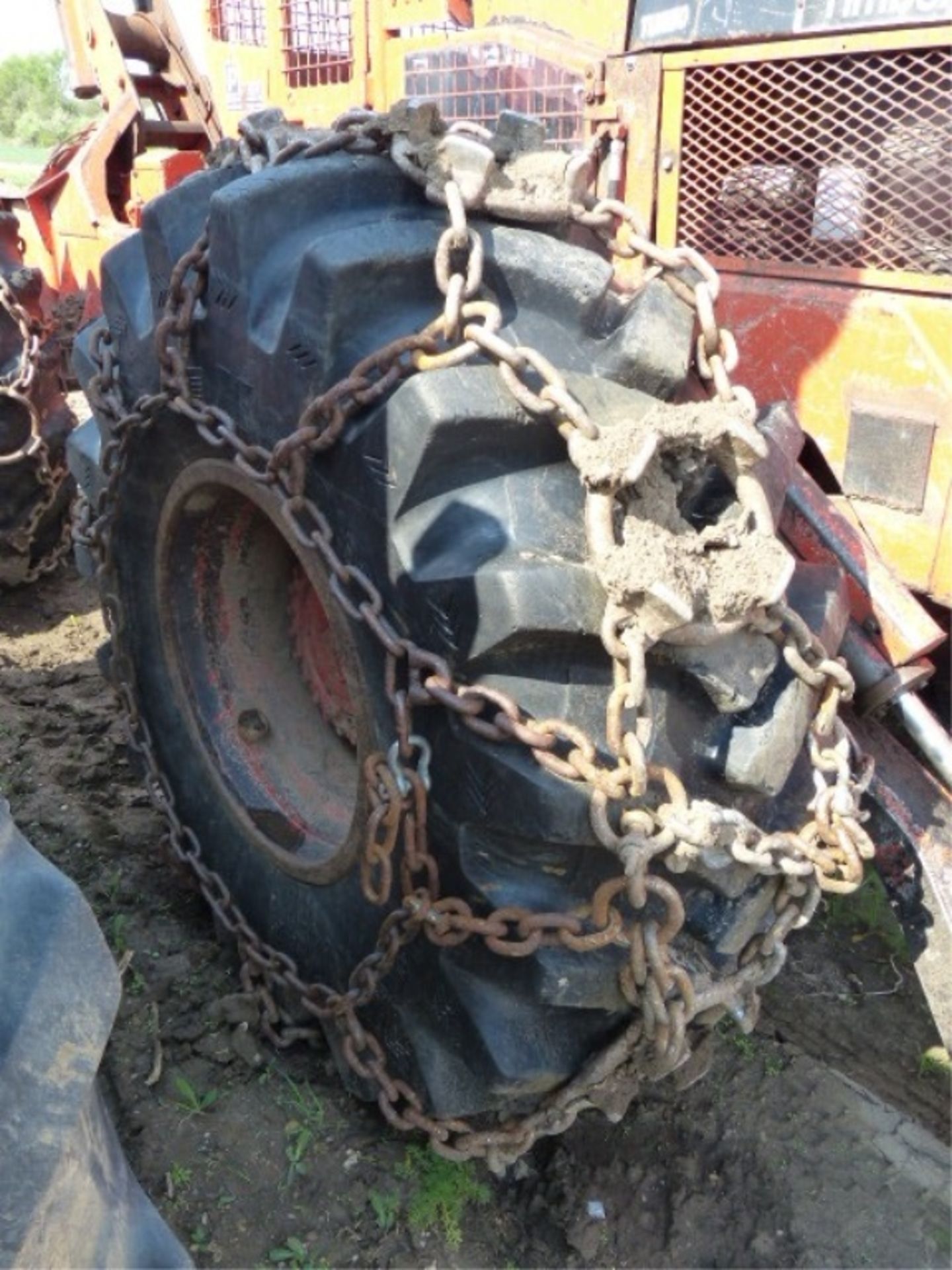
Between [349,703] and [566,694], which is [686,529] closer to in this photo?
[566,694]

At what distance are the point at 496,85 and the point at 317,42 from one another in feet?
2.58

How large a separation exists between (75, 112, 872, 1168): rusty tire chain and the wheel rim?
327 millimetres

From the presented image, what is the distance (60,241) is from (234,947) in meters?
2.55

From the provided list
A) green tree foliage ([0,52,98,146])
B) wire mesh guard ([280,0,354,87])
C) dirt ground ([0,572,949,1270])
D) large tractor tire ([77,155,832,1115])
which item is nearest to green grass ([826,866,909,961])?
dirt ground ([0,572,949,1270])

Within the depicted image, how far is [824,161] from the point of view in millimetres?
2088

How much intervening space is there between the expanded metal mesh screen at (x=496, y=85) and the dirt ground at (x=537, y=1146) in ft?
5.34

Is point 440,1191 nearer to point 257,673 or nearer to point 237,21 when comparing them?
point 257,673

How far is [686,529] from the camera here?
1648 millimetres

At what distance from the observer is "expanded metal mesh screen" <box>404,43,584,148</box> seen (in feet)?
7.58

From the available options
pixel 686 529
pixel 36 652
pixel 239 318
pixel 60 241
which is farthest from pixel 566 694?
pixel 60 241

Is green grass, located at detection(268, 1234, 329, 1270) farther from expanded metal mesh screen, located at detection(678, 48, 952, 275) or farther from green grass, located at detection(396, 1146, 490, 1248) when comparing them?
expanded metal mesh screen, located at detection(678, 48, 952, 275)

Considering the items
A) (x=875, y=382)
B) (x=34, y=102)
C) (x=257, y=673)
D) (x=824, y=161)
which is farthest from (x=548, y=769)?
(x=34, y=102)

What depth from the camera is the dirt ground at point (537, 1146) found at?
2053 millimetres

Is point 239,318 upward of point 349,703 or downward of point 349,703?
upward
